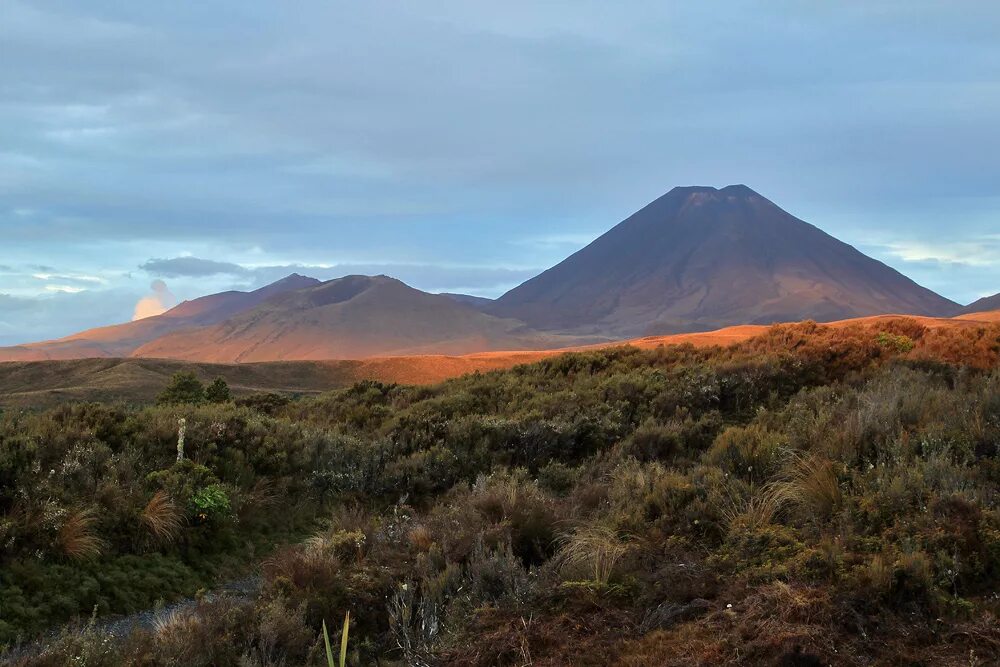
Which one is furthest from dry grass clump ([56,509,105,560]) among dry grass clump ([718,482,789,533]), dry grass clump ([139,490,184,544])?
dry grass clump ([718,482,789,533])

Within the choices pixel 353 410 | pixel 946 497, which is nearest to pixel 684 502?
pixel 946 497

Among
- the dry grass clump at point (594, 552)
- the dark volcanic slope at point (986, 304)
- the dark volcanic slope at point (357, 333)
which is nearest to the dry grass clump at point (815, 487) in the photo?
the dry grass clump at point (594, 552)

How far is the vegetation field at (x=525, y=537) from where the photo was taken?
3.92 m

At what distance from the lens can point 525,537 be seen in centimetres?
553

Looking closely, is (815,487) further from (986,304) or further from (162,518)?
(986,304)

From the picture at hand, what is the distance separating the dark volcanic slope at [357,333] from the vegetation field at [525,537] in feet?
456

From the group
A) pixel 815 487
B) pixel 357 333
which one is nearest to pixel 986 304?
pixel 357 333

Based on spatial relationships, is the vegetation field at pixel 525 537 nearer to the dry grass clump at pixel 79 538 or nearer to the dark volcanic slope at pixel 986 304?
the dry grass clump at pixel 79 538

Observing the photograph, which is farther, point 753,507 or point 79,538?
point 79,538

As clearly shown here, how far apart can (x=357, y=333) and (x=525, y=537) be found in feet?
547

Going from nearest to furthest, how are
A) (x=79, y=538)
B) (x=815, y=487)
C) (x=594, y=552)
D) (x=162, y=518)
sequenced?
(x=594, y=552)
(x=815, y=487)
(x=79, y=538)
(x=162, y=518)

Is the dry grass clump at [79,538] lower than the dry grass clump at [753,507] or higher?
lower

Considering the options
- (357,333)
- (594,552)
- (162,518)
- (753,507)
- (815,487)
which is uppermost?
(357,333)

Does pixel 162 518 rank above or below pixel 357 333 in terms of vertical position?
below
